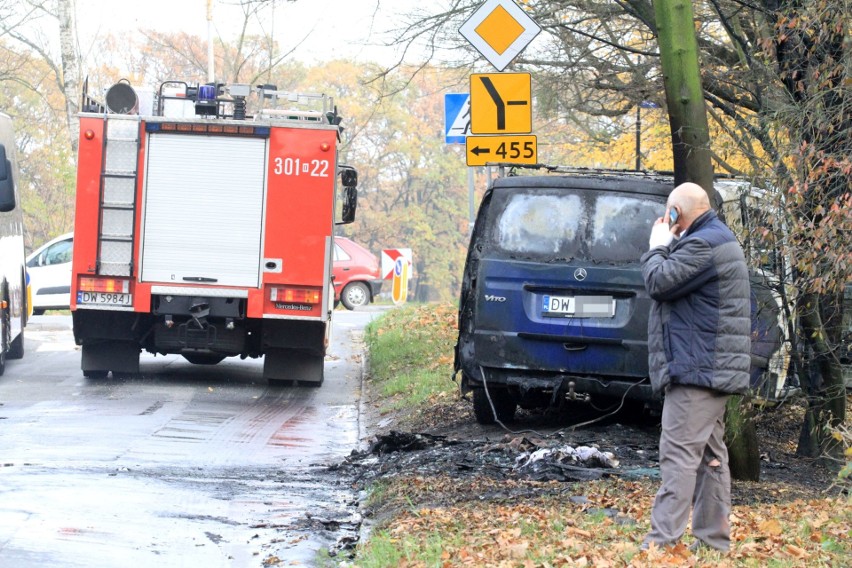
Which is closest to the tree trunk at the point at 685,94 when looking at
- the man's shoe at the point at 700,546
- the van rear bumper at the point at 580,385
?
the van rear bumper at the point at 580,385

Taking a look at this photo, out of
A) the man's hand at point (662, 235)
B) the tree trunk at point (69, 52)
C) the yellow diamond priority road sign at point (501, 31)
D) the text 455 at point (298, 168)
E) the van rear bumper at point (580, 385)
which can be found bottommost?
the van rear bumper at point (580, 385)

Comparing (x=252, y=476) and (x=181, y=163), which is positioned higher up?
(x=181, y=163)

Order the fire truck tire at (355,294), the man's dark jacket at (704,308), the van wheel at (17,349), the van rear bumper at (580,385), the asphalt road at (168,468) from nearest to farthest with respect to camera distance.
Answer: the man's dark jacket at (704,308) < the asphalt road at (168,468) < the van rear bumper at (580,385) < the van wheel at (17,349) < the fire truck tire at (355,294)

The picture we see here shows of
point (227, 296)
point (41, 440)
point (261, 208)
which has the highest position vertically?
point (261, 208)

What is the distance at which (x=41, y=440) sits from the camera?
10.7m

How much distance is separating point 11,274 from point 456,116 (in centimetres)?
664

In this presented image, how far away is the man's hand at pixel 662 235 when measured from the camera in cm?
618

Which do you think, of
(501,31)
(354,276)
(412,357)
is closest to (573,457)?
(501,31)

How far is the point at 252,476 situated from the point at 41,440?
7.30ft

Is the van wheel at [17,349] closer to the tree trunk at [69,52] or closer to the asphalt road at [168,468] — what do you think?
the asphalt road at [168,468]

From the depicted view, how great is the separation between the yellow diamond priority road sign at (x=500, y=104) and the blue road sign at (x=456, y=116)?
2748 millimetres

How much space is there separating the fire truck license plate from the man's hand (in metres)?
9.72

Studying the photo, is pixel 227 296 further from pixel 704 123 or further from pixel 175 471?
pixel 704 123

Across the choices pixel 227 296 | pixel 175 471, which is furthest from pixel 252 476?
pixel 227 296
